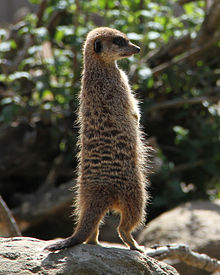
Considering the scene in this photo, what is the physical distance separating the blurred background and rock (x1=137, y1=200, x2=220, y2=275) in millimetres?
481

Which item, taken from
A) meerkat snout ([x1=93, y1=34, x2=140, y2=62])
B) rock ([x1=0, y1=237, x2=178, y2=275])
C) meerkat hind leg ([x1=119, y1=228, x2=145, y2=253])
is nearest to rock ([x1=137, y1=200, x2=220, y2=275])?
meerkat hind leg ([x1=119, y1=228, x2=145, y2=253])

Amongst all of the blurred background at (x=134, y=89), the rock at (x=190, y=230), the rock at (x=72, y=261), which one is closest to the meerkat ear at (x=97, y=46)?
the rock at (x=72, y=261)

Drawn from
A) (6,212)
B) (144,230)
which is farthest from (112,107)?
(144,230)

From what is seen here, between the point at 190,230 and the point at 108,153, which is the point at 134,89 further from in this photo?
the point at 108,153

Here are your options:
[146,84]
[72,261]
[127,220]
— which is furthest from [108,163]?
[146,84]

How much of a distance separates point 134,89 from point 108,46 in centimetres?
216

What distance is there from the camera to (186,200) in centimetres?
567

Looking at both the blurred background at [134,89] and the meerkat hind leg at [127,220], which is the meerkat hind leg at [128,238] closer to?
the meerkat hind leg at [127,220]

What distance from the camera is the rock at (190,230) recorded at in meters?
4.52

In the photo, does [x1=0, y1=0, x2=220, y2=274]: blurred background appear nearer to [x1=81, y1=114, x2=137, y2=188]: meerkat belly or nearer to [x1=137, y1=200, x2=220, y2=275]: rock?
[x1=137, y1=200, x2=220, y2=275]: rock

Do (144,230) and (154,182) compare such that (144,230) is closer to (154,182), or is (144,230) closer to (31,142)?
(154,182)

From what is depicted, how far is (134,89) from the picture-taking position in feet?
17.4

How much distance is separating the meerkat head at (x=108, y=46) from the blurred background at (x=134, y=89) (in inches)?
63.7

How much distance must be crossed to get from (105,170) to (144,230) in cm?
254
